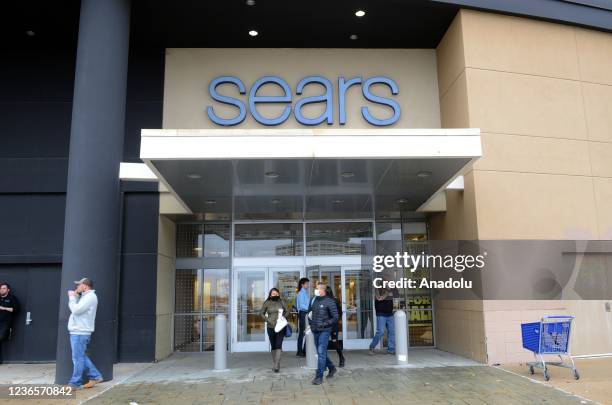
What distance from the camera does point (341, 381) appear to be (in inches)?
361

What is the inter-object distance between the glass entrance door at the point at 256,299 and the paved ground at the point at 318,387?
218 cm

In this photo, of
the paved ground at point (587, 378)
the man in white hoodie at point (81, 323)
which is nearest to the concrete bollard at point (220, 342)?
the man in white hoodie at point (81, 323)

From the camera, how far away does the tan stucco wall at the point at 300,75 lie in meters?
13.4

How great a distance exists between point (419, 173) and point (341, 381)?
399 centimetres

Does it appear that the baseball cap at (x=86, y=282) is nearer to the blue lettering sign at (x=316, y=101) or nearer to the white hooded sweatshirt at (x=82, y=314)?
the white hooded sweatshirt at (x=82, y=314)

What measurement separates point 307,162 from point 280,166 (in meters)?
0.54

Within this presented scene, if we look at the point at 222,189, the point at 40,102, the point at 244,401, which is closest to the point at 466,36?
the point at 222,189

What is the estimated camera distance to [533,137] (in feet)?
39.4

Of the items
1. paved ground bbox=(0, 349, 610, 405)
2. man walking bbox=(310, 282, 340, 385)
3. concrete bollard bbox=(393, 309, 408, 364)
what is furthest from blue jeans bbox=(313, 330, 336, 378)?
concrete bollard bbox=(393, 309, 408, 364)

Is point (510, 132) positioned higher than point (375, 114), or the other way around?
point (375, 114)

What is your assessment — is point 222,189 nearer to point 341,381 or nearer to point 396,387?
point 341,381

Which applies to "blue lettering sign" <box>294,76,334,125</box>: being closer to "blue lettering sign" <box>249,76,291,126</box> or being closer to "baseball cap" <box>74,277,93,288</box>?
"blue lettering sign" <box>249,76,291,126</box>

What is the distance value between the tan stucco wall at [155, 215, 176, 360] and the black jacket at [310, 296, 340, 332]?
4.83 meters

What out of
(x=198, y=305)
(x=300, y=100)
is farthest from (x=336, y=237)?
(x=198, y=305)
